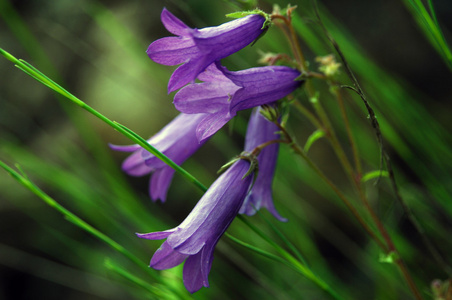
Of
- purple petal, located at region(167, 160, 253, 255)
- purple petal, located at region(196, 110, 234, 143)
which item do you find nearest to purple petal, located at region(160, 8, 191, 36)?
purple petal, located at region(196, 110, 234, 143)

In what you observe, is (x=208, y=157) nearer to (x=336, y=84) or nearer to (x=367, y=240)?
(x=367, y=240)

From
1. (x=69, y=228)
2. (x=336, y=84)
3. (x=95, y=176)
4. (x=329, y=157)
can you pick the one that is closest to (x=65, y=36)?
(x=95, y=176)

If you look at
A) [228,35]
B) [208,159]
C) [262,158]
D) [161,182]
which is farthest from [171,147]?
[208,159]

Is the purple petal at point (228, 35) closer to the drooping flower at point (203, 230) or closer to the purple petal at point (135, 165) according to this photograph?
the drooping flower at point (203, 230)

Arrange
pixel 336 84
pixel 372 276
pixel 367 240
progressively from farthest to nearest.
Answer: pixel 367 240 → pixel 372 276 → pixel 336 84

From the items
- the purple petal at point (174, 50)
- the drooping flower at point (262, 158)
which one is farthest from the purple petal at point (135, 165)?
the purple petal at point (174, 50)

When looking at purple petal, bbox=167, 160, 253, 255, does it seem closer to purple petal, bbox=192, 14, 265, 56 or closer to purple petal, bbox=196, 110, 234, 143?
purple petal, bbox=196, 110, 234, 143

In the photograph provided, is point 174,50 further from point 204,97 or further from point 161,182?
point 161,182
